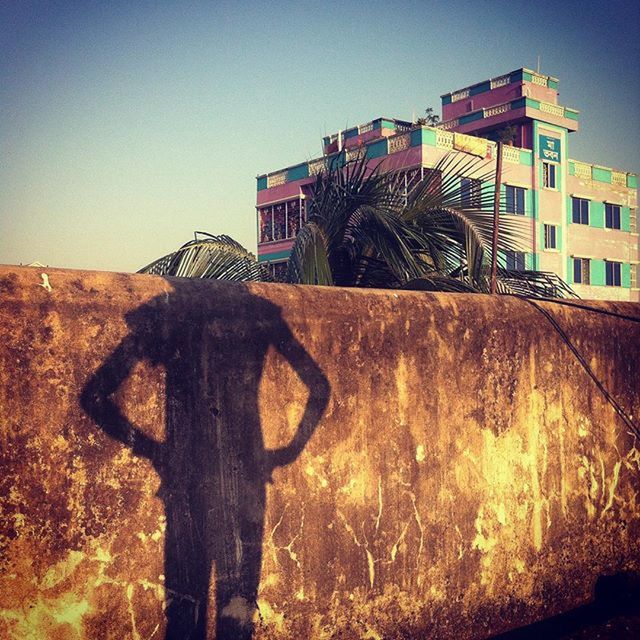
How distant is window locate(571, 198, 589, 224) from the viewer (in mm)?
32719

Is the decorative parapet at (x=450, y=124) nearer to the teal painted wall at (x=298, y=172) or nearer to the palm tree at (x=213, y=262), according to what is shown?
the teal painted wall at (x=298, y=172)

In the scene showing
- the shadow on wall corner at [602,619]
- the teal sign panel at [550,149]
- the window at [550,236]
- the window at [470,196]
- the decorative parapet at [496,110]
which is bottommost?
the shadow on wall corner at [602,619]

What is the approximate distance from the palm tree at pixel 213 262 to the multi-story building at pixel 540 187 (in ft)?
70.1

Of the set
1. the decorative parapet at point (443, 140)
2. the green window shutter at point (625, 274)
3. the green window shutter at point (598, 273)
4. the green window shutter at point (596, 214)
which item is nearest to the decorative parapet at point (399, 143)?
the decorative parapet at point (443, 140)

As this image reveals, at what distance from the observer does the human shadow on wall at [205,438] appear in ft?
7.72

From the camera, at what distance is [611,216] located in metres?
34.6

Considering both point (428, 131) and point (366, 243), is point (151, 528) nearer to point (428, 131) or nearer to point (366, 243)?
point (366, 243)

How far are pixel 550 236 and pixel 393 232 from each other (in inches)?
1075

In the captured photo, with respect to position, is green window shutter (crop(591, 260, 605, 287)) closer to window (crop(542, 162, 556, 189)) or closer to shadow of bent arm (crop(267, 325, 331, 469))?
window (crop(542, 162, 556, 189))

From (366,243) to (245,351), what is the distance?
11.5ft

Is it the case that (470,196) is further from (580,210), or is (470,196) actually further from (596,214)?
(596,214)

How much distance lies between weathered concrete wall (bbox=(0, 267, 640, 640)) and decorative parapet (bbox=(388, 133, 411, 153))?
23057 mm

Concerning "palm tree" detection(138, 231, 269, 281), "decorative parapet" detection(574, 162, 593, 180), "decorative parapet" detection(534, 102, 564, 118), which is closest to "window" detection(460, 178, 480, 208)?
"palm tree" detection(138, 231, 269, 281)

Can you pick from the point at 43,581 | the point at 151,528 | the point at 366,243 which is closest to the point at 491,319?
the point at 151,528
